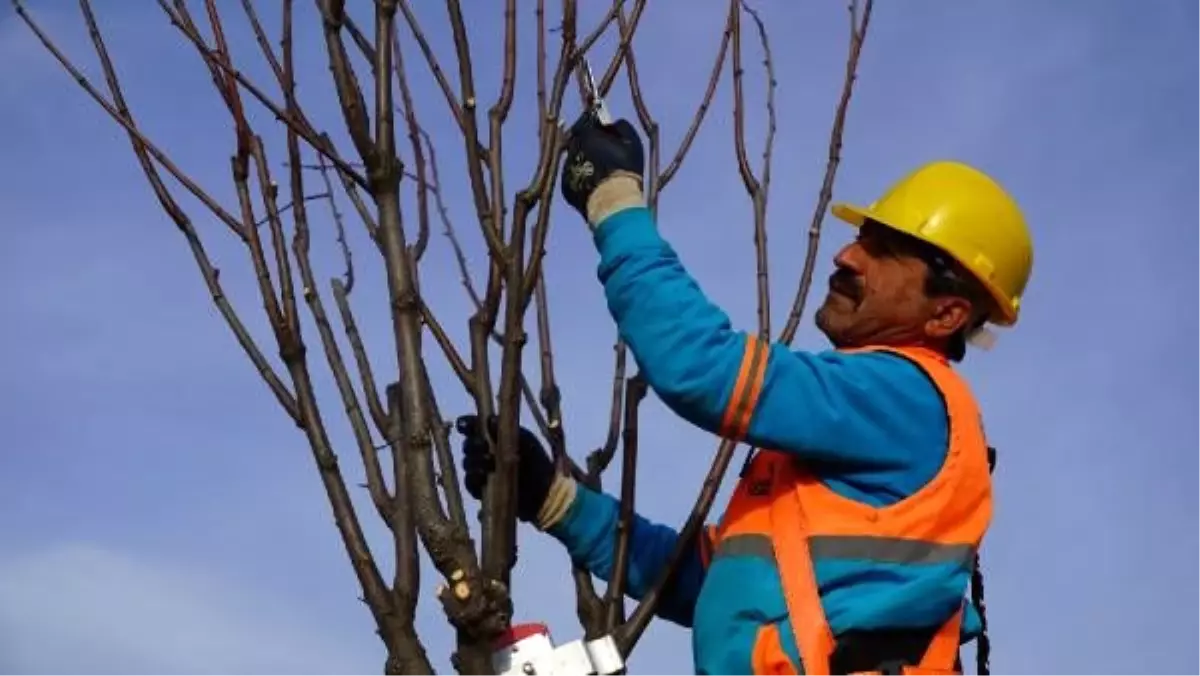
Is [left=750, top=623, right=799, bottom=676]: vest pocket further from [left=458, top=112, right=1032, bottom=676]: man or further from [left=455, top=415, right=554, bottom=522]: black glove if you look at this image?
[left=455, top=415, right=554, bottom=522]: black glove

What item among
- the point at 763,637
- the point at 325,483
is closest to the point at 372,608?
the point at 325,483

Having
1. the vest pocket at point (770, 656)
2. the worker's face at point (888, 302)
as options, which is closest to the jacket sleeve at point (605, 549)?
the vest pocket at point (770, 656)

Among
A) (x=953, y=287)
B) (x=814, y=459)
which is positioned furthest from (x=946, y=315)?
(x=814, y=459)

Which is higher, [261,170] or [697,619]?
[261,170]

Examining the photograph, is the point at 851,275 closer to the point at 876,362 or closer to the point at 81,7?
the point at 876,362

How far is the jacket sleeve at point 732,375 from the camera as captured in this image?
2619mm

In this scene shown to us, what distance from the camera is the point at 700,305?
2.64 metres

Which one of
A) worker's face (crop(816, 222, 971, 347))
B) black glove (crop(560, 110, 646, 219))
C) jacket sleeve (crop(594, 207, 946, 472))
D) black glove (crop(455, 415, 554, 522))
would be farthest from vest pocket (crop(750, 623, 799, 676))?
black glove (crop(560, 110, 646, 219))

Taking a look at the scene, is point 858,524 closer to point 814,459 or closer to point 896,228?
point 814,459

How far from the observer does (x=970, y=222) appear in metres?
3.14

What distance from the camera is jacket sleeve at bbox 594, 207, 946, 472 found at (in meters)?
2.62

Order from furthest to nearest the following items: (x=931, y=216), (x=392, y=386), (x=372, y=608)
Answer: (x=931, y=216) < (x=392, y=386) < (x=372, y=608)

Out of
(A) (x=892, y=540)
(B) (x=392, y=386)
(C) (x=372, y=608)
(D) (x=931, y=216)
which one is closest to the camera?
(C) (x=372, y=608)

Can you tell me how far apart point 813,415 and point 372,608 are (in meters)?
0.86
